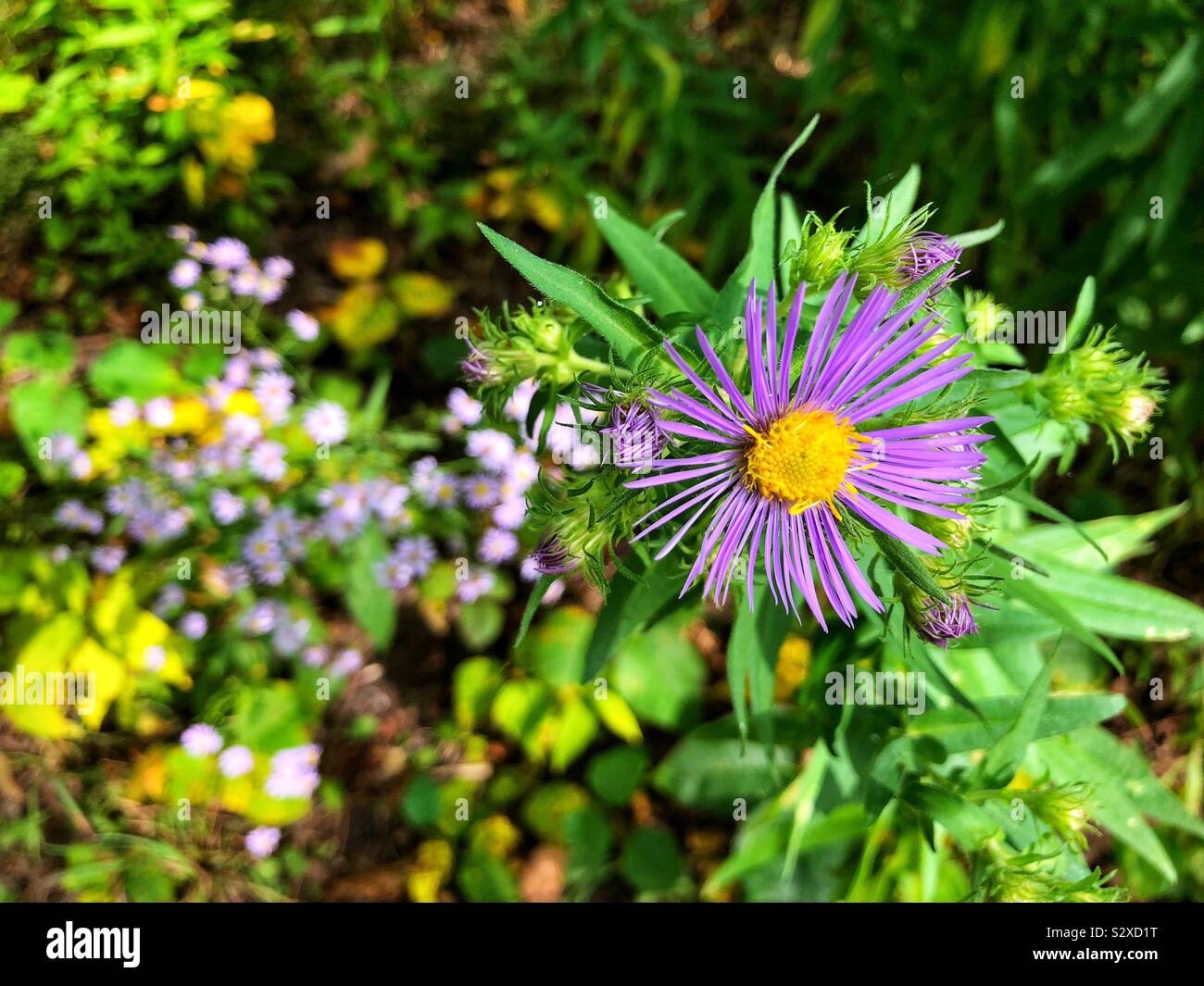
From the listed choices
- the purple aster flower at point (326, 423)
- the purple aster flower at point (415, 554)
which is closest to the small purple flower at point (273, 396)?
the purple aster flower at point (326, 423)

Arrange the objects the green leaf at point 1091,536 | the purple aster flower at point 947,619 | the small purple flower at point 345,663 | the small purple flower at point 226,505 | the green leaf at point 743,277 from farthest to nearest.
Answer: the small purple flower at point 345,663 → the small purple flower at point 226,505 → the green leaf at point 1091,536 → the green leaf at point 743,277 → the purple aster flower at point 947,619

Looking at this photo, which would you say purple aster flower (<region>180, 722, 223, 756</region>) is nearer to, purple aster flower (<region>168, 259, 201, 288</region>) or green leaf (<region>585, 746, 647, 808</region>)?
green leaf (<region>585, 746, 647, 808</region>)

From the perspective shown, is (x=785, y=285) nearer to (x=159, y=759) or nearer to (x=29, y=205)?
(x=159, y=759)

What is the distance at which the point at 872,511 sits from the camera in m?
1.45

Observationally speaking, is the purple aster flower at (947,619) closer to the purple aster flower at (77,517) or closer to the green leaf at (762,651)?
the green leaf at (762,651)

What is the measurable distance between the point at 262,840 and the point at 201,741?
413 mm

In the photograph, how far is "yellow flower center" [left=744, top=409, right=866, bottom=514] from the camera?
55.7 inches

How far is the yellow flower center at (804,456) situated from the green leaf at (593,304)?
0.25m

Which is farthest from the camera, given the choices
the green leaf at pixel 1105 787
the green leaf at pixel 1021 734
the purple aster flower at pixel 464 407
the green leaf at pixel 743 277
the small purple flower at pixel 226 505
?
the small purple flower at pixel 226 505

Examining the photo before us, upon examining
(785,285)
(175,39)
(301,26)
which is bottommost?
(785,285)

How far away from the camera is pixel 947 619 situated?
1.39 meters

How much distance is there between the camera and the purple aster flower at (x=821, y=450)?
1359 mm

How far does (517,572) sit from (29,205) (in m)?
2.31
